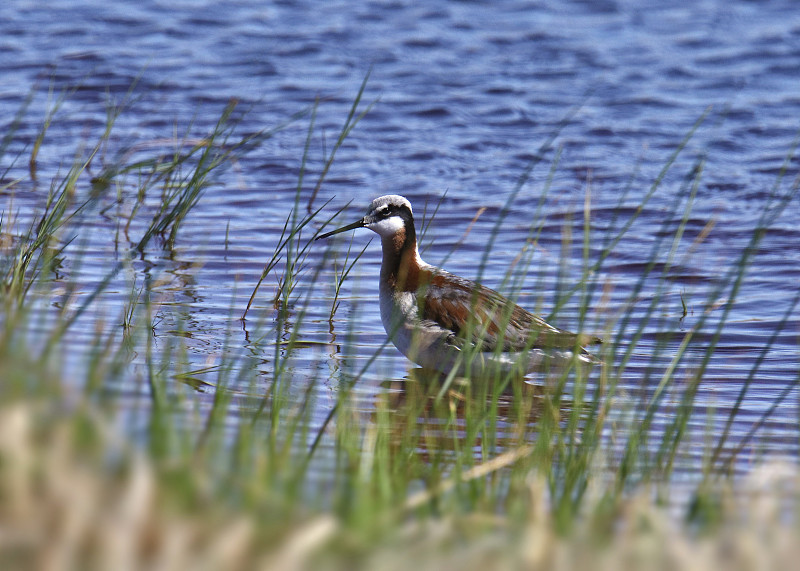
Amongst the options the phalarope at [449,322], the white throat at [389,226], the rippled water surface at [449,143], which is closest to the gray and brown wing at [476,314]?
the phalarope at [449,322]

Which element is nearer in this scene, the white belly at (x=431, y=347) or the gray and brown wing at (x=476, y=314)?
the white belly at (x=431, y=347)

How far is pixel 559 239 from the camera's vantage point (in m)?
9.16

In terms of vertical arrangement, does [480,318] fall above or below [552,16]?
below

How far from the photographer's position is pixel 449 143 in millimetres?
11781

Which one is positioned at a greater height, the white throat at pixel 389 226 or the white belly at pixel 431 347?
the white throat at pixel 389 226

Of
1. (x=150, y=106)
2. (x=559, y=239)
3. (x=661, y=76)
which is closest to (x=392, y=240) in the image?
(x=559, y=239)

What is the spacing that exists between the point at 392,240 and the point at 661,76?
774 cm

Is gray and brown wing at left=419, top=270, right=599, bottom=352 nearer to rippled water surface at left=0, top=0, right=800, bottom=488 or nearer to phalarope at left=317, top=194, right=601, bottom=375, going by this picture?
phalarope at left=317, top=194, right=601, bottom=375

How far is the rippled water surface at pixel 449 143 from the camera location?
6.83 m

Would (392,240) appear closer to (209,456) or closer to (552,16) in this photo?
(209,456)

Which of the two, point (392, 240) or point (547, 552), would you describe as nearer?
point (547, 552)

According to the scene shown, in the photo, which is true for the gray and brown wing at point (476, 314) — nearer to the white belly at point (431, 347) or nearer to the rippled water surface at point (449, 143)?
the white belly at point (431, 347)

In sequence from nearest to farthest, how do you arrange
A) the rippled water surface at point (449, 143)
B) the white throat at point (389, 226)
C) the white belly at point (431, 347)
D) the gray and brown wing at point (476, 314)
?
the white belly at point (431, 347) < the gray and brown wing at point (476, 314) < the rippled water surface at point (449, 143) < the white throat at point (389, 226)

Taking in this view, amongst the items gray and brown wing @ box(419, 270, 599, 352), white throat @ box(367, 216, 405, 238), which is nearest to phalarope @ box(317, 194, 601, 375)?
gray and brown wing @ box(419, 270, 599, 352)
